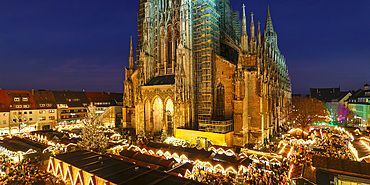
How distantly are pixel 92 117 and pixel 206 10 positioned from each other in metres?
22.6

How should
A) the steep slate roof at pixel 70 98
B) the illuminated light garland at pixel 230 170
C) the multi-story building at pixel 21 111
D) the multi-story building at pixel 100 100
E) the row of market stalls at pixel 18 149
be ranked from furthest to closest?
1. the multi-story building at pixel 100 100
2. the steep slate roof at pixel 70 98
3. the multi-story building at pixel 21 111
4. the row of market stalls at pixel 18 149
5. the illuminated light garland at pixel 230 170

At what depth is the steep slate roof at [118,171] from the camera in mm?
10109

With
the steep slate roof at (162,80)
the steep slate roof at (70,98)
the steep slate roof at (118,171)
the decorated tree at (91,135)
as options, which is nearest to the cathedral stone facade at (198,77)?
the steep slate roof at (162,80)

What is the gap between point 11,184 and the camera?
43.9 feet

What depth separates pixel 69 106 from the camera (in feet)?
157

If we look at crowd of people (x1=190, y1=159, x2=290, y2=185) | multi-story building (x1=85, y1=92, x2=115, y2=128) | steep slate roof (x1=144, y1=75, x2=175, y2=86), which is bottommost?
crowd of people (x1=190, y1=159, x2=290, y2=185)

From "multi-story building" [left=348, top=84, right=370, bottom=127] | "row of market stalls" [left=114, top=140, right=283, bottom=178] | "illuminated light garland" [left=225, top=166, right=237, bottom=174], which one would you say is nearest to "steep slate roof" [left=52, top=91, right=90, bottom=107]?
"row of market stalls" [left=114, top=140, right=283, bottom=178]

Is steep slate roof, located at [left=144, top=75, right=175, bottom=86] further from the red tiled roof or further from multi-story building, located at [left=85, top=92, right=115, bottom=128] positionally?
the red tiled roof

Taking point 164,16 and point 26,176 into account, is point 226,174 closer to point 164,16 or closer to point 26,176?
point 26,176

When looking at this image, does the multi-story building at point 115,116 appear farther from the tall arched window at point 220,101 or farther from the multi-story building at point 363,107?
the multi-story building at point 363,107

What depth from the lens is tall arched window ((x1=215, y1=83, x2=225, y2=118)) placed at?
28906mm

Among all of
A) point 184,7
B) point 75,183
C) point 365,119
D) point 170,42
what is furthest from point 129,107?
point 365,119

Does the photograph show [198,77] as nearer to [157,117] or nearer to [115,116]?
[157,117]

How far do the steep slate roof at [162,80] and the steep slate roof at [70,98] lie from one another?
29218 millimetres
